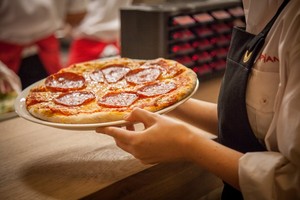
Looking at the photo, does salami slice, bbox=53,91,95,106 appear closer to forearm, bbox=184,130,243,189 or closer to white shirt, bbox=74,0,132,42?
forearm, bbox=184,130,243,189

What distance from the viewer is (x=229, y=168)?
38.4 inches

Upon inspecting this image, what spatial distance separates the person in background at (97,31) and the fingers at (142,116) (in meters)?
2.24

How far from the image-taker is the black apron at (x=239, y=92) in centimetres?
105

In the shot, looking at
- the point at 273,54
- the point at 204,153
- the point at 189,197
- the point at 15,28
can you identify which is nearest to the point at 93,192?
the point at 204,153

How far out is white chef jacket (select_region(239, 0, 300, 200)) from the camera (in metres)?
0.88

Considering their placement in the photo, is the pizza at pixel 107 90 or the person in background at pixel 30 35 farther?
the person in background at pixel 30 35

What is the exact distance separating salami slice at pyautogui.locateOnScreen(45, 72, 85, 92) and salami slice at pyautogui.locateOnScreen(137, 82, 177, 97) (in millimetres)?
249

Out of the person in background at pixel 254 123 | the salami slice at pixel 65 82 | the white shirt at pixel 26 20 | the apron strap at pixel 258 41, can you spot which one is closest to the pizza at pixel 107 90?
the salami slice at pixel 65 82

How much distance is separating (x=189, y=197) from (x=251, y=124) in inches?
19.2

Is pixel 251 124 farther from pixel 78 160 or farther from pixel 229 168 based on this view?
pixel 78 160

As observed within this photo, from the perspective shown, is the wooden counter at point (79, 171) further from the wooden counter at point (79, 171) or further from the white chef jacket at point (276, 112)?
the white chef jacket at point (276, 112)

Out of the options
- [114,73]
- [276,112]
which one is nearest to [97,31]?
[114,73]

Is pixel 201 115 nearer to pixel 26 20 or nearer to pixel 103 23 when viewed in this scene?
pixel 26 20

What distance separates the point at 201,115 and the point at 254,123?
39cm
